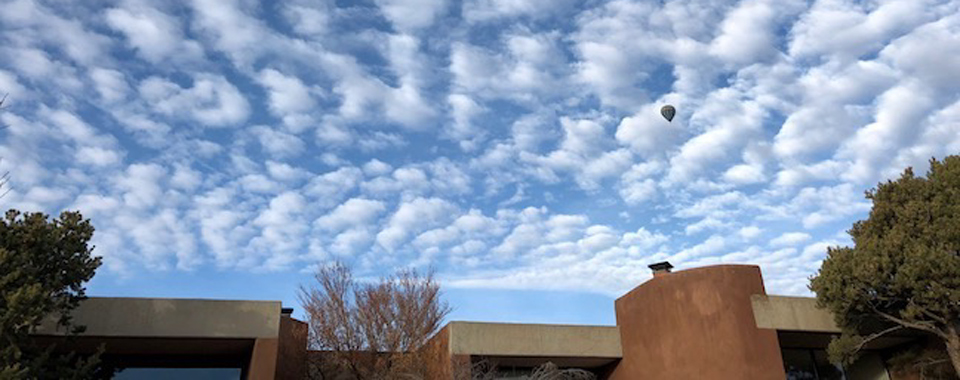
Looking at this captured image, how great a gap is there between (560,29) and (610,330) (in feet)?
25.9

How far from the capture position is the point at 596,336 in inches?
672

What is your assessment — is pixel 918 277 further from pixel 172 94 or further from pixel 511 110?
pixel 172 94

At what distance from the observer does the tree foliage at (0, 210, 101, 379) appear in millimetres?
10477

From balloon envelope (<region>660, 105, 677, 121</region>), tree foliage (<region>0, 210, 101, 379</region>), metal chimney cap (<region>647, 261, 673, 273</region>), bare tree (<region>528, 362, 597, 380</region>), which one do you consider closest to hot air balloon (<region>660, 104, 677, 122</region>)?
balloon envelope (<region>660, 105, 677, 121</region>)

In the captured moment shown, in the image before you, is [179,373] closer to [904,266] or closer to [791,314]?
[791,314]

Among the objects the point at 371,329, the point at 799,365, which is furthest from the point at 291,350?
the point at 799,365

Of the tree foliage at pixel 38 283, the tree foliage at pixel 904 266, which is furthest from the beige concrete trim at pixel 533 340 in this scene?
the tree foliage at pixel 38 283

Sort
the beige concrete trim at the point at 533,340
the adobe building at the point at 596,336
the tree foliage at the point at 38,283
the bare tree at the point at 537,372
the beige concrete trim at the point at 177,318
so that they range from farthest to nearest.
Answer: the beige concrete trim at the point at 533,340, the bare tree at the point at 537,372, the adobe building at the point at 596,336, the beige concrete trim at the point at 177,318, the tree foliage at the point at 38,283

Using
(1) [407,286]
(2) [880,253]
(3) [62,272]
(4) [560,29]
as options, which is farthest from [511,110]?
(3) [62,272]

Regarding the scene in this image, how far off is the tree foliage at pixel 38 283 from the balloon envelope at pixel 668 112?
14297 mm

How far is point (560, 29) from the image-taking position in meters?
14.5

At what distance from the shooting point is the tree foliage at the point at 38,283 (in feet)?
34.4

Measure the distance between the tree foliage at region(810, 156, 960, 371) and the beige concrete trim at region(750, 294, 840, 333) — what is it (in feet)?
2.46

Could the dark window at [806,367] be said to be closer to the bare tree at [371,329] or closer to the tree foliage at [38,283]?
the bare tree at [371,329]
